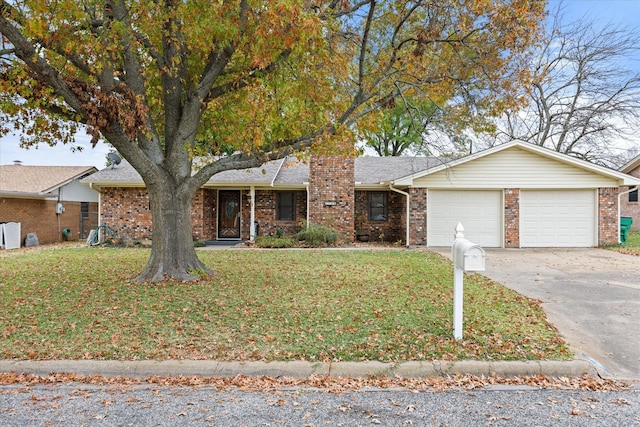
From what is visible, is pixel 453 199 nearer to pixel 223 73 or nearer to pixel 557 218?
pixel 557 218

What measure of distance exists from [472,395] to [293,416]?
1680mm

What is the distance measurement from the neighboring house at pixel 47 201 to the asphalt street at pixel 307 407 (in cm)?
1612

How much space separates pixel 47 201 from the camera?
18.6 m

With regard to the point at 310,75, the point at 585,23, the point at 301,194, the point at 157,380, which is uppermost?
the point at 585,23

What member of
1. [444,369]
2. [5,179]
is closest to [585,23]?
[444,369]

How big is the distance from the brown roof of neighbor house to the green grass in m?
11.0

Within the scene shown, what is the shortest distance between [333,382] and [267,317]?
1.98m

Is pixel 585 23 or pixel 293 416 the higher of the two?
pixel 585 23

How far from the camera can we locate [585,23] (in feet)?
74.7

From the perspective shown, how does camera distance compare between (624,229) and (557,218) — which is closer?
(557,218)

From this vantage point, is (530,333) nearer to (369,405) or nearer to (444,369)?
(444,369)

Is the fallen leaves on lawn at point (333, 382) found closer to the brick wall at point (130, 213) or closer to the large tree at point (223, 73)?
the large tree at point (223, 73)

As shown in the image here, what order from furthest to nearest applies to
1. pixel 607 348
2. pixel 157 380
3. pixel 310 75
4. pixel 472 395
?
pixel 310 75, pixel 607 348, pixel 157 380, pixel 472 395

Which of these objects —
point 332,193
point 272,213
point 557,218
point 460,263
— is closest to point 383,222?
point 332,193
